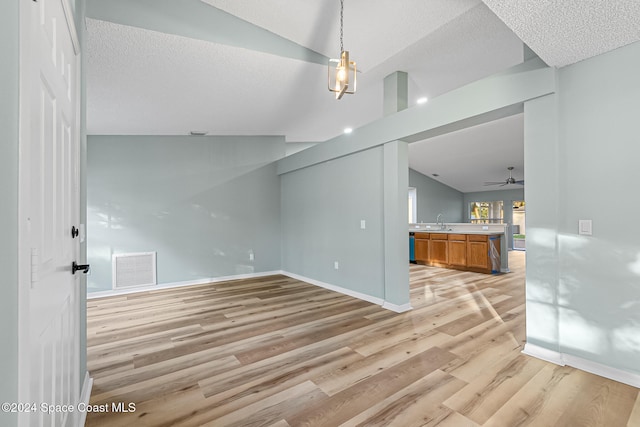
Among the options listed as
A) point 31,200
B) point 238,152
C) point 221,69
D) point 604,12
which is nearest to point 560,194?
point 604,12

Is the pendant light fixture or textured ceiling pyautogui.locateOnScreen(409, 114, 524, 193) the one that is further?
textured ceiling pyautogui.locateOnScreen(409, 114, 524, 193)

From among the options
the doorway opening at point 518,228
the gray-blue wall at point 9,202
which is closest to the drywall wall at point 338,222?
the gray-blue wall at point 9,202

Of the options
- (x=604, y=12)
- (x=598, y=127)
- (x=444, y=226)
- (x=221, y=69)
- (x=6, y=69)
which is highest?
(x=221, y=69)

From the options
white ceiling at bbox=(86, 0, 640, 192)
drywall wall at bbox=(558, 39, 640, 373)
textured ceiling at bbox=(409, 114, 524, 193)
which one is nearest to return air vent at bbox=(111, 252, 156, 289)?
white ceiling at bbox=(86, 0, 640, 192)

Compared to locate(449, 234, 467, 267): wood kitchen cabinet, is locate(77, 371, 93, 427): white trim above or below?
below

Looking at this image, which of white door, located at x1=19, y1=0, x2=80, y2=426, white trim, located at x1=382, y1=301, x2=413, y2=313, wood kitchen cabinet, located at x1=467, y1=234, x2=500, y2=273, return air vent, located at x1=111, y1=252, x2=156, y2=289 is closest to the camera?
white door, located at x1=19, y1=0, x2=80, y2=426

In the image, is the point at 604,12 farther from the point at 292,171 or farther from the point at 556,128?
the point at 292,171

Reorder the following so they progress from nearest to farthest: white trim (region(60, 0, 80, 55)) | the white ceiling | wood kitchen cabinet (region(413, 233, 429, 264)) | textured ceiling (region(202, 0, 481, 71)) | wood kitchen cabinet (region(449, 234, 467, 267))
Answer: white trim (region(60, 0, 80, 55)), the white ceiling, textured ceiling (region(202, 0, 481, 71)), wood kitchen cabinet (region(449, 234, 467, 267)), wood kitchen cabinet (region(413, 233, 429, 264))

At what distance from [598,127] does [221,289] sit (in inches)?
197

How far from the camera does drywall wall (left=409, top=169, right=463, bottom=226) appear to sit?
10594 mm

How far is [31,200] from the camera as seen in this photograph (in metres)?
0.91

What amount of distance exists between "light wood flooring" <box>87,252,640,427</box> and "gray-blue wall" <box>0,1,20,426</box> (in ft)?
4.48

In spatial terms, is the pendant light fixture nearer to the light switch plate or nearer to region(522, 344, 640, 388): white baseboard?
the light switch plate

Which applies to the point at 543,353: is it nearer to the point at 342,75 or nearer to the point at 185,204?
the point at 342,75
